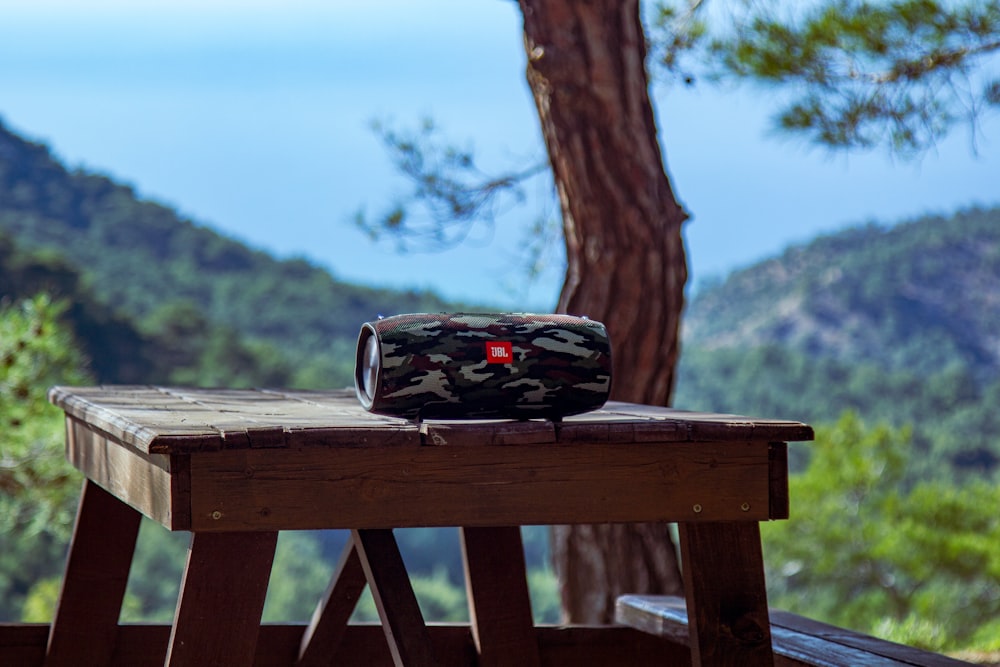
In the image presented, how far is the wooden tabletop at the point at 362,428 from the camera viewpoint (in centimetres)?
101

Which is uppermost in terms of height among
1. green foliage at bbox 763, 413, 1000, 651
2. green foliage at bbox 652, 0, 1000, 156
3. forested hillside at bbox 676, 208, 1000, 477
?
green foliage at bbox 652, 0, 1000, 156

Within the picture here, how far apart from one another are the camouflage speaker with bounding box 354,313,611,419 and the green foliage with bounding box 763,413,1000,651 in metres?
7.46

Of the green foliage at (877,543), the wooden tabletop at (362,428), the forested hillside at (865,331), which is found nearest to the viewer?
the wooden tabletop at (362,428)

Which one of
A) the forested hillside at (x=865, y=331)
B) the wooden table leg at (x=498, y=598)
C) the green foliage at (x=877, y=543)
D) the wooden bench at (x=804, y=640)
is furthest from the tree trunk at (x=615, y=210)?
the forested hillside at (x=865, y=331)

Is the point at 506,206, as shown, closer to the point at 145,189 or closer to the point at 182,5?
the point at 145,189

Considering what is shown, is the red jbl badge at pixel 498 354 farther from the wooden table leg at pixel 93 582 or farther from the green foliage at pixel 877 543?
the green foliage at pixel 877 543

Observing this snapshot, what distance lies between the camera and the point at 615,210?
2451mm

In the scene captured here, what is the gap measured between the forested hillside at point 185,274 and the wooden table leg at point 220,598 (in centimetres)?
1453

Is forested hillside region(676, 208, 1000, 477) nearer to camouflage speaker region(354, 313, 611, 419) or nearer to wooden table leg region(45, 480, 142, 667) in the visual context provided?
wooden table leg region(45, 480, 142, 667)

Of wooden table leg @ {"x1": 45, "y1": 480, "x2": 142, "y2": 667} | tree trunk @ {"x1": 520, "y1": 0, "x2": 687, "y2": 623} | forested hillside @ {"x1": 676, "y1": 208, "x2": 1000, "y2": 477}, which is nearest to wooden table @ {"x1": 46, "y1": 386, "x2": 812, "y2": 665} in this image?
wooden table leg @ {"x1": 45, "y1": 480, "x2": 142, "y2": 667}

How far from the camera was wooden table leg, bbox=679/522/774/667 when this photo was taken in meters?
1.23

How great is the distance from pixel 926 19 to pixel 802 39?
1.15ft

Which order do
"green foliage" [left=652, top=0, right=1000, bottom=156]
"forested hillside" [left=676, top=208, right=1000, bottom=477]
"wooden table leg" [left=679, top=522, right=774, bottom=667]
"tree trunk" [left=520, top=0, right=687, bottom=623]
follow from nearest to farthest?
"wooden table leg" [left=679, top=522, right=774, bottom=667] → "tree trunk" [left=520, top=0, right=687, bottom=623] → "green foliage" [left=652, top=0, right=1000, bottom=156] → "forested hillside" [left=676, top=208, right=1000, bottom=477]

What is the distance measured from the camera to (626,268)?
2.46m
